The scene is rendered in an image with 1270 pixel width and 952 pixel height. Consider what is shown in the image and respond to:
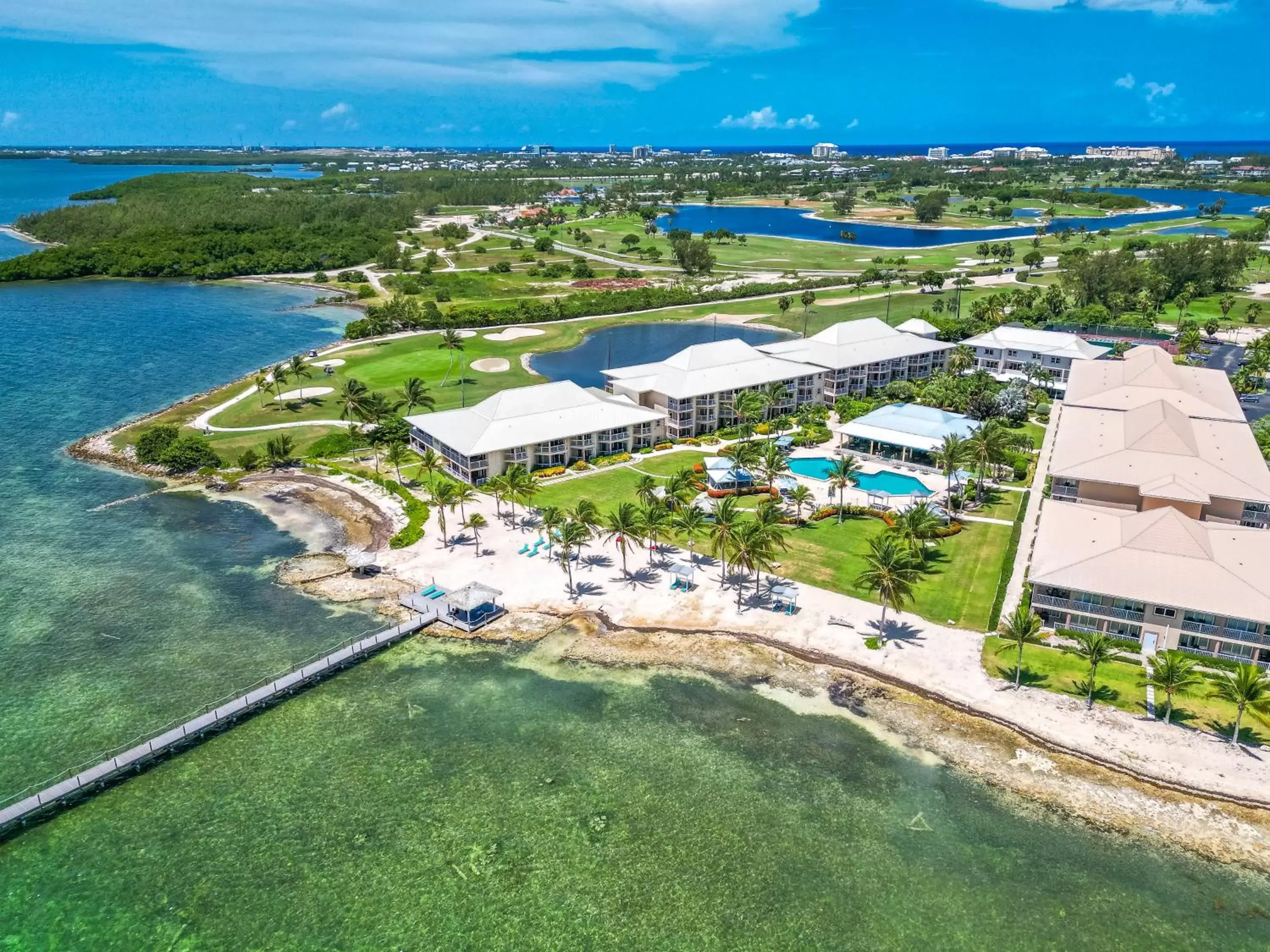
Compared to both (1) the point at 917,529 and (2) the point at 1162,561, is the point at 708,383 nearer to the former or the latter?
(1) the point at 917,529

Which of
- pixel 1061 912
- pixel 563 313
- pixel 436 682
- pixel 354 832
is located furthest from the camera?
pixel 563 313

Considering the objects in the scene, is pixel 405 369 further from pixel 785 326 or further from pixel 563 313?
pixel 785 326

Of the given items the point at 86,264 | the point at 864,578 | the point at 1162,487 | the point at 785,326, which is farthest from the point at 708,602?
the point at 86,264

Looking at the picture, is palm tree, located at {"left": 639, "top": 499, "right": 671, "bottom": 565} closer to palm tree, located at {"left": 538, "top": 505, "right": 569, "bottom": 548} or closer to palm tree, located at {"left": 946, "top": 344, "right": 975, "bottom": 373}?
palm tree, located at {"left": 538, "top": 505, "right": 569, "bottom": 548}

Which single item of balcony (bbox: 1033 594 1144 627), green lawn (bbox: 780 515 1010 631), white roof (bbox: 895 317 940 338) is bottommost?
green lawn (bbox: 780 515 1010 631)

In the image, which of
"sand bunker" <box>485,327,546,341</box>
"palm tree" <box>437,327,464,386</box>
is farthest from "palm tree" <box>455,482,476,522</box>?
"sand bunker" <box>485,327,546,341</box>

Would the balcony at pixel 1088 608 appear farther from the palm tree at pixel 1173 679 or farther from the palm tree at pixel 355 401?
the palm tree at pixel 355 401
